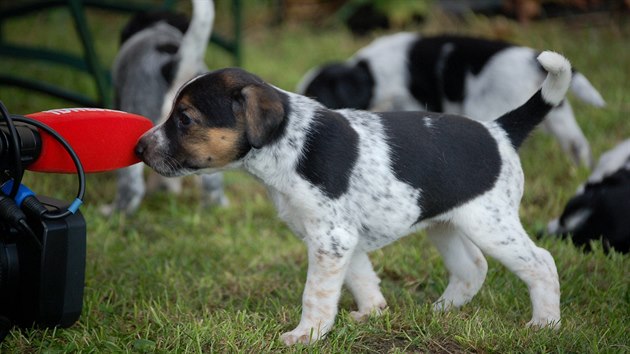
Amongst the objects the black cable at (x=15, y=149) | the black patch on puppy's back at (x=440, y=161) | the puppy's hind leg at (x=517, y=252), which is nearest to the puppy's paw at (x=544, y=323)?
the puppy's hind leg at (x=517, y=252)

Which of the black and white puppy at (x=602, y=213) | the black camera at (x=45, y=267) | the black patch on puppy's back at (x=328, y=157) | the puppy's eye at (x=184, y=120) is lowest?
the black and white puppy at (x=602, y=213)

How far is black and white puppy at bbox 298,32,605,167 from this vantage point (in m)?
5.62

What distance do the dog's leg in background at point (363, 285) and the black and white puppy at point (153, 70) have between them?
5.78ft

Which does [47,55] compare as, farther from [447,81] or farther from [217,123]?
[217,123]

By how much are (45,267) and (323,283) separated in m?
1.01

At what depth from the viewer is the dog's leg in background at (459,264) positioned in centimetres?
365

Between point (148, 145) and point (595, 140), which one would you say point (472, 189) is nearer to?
point (148, 145)

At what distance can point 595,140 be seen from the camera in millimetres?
6156

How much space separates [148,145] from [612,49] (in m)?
5.96

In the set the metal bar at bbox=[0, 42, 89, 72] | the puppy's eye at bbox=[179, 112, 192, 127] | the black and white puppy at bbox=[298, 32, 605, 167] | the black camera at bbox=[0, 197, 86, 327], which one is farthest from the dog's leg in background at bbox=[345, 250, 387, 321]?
the metal bar at bbox=[0, 42, 89, 72]

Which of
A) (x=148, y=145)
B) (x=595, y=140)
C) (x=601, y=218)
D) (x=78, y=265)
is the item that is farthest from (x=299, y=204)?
(x=595, y=140)

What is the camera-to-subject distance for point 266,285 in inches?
158

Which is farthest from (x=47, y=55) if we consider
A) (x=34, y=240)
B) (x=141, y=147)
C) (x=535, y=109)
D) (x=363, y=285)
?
(x=535, y=109)

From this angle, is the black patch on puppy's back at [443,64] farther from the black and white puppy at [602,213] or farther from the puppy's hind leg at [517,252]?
the puppy's hind leg at [517,252]
